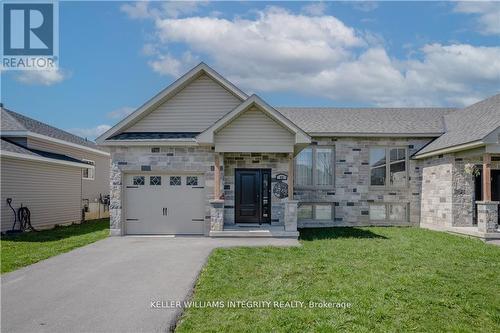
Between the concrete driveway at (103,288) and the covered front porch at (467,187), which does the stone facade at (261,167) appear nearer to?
the concrete driveway at (103,288)

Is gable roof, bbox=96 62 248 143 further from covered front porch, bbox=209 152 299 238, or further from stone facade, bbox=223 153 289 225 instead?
covered front porch, bbox=209 152 299 238

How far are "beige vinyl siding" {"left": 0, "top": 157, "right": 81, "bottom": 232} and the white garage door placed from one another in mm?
5482

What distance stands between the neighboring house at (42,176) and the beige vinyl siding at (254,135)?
8.51 m

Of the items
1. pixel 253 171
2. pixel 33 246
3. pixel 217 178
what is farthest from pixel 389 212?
pixel 33 246

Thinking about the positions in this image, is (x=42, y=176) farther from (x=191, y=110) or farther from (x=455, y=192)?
(x=455, y=192)

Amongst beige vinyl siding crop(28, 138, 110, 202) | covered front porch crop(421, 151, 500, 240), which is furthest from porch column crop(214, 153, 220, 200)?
beige vinyl siding crop(28, 138, 110, 202)

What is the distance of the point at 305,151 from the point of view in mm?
16641

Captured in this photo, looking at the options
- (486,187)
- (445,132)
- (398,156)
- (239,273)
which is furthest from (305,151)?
(239,273)

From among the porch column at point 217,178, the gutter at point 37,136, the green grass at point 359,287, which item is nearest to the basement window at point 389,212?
the green grass at point 359,287

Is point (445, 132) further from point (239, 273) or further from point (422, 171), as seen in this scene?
point (239, 273)

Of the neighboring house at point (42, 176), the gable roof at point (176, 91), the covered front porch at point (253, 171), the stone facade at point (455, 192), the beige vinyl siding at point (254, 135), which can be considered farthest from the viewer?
the neighboring house at point (42, 176)

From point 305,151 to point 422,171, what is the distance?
495cm

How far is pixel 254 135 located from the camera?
12383 millimetres

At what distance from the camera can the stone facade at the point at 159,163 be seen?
1305 cm
